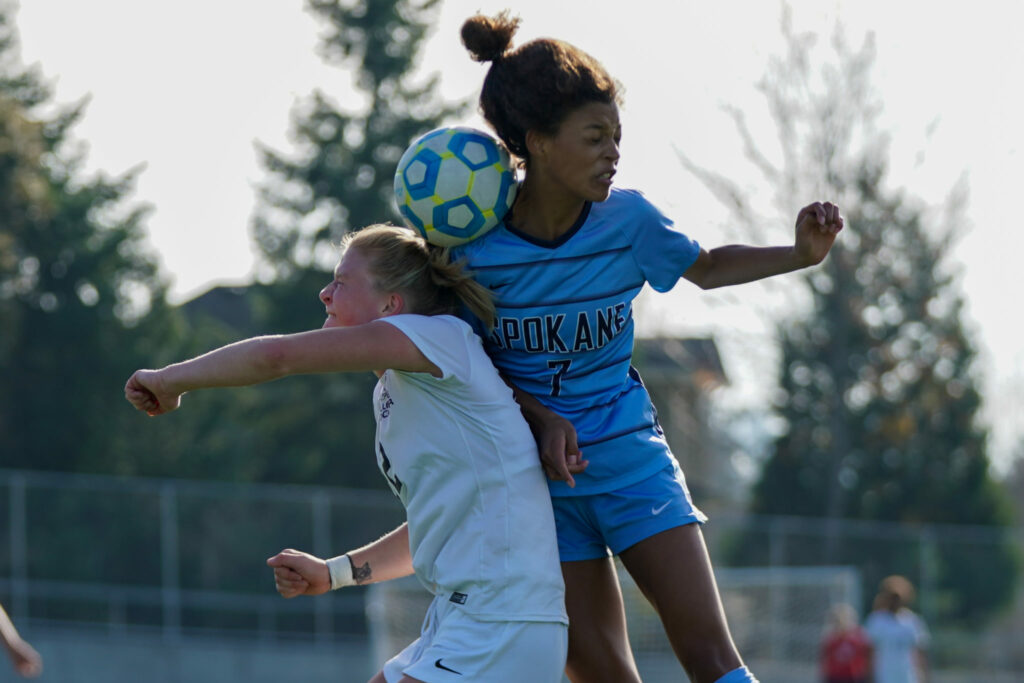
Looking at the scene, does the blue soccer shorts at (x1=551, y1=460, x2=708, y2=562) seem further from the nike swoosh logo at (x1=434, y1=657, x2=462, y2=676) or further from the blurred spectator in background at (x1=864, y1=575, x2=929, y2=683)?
the blurred spectator in background at (x1=864, y1=575, x2=929, y2=683)

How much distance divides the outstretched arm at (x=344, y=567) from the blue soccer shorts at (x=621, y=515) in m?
Result: 0.42

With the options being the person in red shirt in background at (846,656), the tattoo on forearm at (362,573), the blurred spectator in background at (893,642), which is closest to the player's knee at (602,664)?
the tattoo on forearm at (362,573)

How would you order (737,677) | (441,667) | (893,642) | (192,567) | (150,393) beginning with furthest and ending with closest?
1. (192,567)
2. (893,642)
3. (737,677)
4. (441,667)
5. (150,393)

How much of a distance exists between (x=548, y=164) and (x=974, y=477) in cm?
2484

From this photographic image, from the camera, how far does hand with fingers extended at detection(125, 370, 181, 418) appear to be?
9.71ft

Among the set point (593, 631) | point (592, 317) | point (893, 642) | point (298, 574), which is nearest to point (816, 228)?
point (592, 317)

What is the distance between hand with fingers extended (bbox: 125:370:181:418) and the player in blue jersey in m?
0.91

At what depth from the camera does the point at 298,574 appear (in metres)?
3.59

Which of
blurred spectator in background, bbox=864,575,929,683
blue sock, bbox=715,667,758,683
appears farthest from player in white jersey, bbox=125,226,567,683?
blurred spectator in background, bbox=864,575,929,683

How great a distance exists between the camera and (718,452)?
44.7 meters

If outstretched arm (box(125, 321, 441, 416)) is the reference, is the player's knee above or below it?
below

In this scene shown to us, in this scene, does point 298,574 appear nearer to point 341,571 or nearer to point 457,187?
point 341,571

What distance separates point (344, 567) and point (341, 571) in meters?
0.02

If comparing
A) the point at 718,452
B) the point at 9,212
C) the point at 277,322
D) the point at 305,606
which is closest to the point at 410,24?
the point at 277,322
